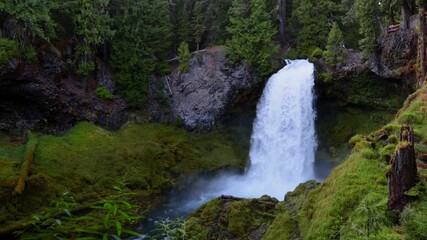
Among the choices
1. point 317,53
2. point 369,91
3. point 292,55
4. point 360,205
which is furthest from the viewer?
point 292,55

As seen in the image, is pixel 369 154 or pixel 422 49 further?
pixel 422 49

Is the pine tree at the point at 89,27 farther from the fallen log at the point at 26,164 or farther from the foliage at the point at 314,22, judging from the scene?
the foliage at the point at 314,22

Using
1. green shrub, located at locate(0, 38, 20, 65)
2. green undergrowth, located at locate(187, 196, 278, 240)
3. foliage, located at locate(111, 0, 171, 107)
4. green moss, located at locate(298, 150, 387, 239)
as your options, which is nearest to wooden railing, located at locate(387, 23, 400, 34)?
foliage, located at locate(111, 0, 171, 107)

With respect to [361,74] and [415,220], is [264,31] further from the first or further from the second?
[415,220]

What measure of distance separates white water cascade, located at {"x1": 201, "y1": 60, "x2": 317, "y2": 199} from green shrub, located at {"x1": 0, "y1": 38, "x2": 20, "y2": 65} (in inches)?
536

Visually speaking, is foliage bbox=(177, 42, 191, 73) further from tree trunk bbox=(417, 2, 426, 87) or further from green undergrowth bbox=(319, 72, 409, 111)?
tree trunk bbox=(417, 2, 426, 87)

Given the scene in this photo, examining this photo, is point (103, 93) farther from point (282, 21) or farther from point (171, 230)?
point (171, 230)

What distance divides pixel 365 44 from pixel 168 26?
591 inches

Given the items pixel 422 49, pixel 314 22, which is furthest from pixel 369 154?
pixel 314 22

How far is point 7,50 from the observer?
20.8 m

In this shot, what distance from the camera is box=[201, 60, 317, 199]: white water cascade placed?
2406 cm

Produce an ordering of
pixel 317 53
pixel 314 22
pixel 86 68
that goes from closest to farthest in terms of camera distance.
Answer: pixel 86 68 < pixel 317 53 < pixel 314 22

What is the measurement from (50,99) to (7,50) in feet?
12.0

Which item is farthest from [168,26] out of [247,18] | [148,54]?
[247,18]
